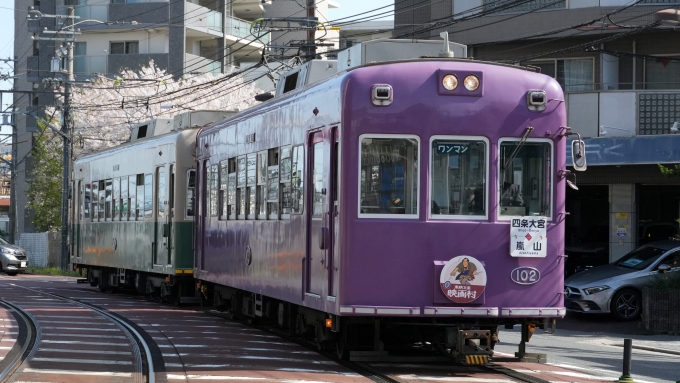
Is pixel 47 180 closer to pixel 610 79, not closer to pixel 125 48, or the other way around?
pixel 125 48

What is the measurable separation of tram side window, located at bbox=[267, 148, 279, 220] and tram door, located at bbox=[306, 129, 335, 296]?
60.1 inches

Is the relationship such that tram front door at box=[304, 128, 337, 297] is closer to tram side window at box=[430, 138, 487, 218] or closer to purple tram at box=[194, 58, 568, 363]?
purple tram at box=[194, 58, 568, 363]

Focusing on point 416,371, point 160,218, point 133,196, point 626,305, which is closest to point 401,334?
point 416,371

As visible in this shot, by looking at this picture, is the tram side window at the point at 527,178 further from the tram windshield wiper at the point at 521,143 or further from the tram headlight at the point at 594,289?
the tram headlight at the point at 594,289

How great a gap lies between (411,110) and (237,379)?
3.14m

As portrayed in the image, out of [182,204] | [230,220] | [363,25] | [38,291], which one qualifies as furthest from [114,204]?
[363,25]

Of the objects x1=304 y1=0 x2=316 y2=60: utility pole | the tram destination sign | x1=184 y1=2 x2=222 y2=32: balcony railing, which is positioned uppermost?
x1=184 y1=2 x2=222 y2=32: balcony railing

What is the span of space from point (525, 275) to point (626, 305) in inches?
365

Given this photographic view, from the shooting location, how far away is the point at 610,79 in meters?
26.2

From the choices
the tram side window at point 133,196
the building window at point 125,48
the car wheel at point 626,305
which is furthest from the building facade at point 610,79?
the building window at point 125,48

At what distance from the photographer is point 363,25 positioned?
63.1 m

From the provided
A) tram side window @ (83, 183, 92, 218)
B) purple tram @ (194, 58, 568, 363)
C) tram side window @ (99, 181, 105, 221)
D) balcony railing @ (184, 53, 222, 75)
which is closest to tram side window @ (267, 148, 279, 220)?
purple tram @ (194, 58, 568, 363)

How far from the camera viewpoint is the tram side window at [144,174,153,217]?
23.1m

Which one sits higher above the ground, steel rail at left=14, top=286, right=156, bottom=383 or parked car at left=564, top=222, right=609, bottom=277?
parked car at left=564, top=222, right=609, bottom=277
